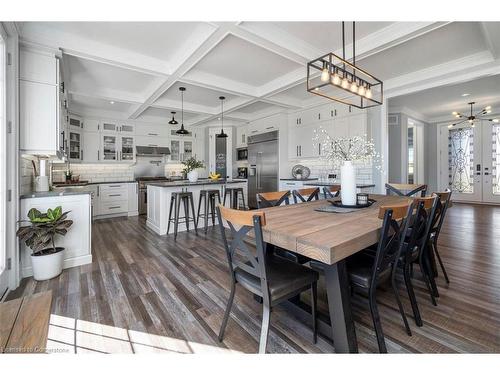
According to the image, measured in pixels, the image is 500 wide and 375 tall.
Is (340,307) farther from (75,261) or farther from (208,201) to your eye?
(208,201)

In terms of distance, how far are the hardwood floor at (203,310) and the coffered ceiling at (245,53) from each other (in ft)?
8.23

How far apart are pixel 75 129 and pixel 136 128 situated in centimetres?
137

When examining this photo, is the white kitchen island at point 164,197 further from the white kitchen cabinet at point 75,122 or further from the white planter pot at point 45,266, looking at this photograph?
the white kitchen cabinet at point 75,122

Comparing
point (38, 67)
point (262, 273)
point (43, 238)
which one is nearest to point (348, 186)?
point (262, 273)

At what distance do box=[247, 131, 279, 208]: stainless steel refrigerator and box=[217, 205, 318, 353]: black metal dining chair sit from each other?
4.78 meters

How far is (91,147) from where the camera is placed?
5766 millimetres

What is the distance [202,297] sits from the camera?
6.67 ft

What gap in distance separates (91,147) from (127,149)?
79 centimetres

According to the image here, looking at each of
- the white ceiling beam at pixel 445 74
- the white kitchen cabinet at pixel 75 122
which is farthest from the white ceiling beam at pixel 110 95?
the white ceiling beam at pixel 445 74

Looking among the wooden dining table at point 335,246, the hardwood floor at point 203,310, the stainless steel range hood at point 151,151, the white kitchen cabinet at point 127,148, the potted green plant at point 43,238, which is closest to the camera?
the wooden dining table at point 335,246

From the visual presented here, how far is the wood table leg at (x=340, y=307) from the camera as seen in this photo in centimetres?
127
